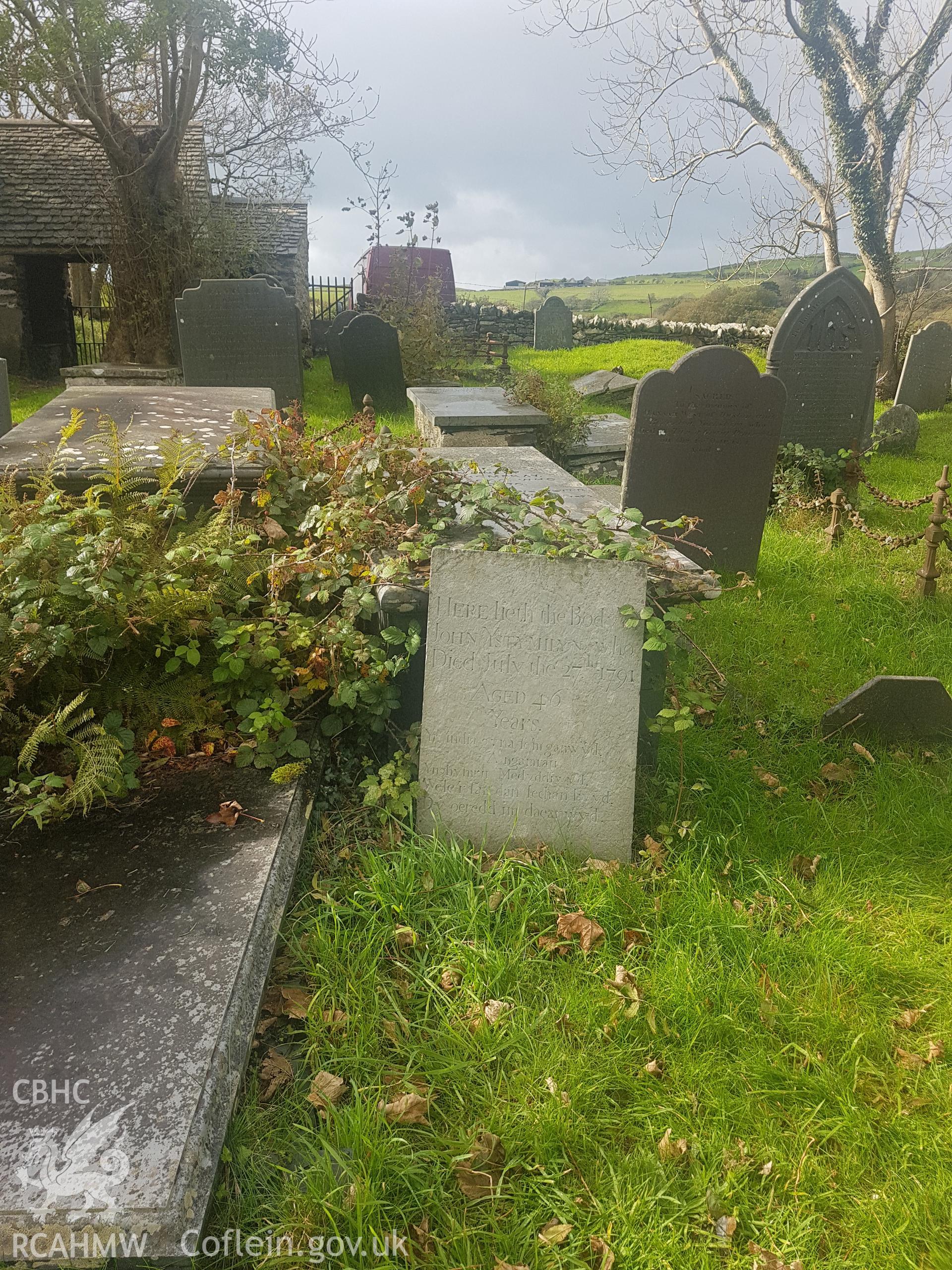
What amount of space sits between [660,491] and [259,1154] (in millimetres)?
→ 4752

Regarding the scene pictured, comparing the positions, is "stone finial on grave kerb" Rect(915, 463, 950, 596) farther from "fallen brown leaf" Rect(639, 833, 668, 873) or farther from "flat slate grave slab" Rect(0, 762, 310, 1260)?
"flat slate grave slab" Rect(0, 762, 310, 1260)

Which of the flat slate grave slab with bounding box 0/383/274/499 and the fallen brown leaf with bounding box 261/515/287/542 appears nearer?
the fallen brown leaf with bounding box 261/515/287/542

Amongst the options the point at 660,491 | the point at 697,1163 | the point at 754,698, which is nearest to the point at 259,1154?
the point at 697,1163

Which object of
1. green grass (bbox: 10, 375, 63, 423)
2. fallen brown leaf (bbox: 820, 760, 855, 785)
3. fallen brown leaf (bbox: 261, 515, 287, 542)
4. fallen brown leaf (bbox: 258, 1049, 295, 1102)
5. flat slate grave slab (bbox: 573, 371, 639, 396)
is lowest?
fallen brown leaf (bbox: 258, 1049, 295, 1102)

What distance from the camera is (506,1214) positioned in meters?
1.97

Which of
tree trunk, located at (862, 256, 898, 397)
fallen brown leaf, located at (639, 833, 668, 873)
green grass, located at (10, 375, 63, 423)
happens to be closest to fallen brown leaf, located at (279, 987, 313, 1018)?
fallen brown leaf, located at (639, 833, 668, 873)

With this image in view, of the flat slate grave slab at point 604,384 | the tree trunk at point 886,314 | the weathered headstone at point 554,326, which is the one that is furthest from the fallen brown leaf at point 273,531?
the weathered headstone at point 554,326

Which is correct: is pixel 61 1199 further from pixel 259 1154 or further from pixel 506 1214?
pixel 506 1214

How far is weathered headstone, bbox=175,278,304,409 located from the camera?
9.34 m

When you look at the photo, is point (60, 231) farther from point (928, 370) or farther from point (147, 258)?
point (928, 370)

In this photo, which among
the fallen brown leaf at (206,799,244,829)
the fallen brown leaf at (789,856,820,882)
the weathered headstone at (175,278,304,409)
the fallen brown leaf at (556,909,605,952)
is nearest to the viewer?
the fallen brown leaf at (556,909,605,952)

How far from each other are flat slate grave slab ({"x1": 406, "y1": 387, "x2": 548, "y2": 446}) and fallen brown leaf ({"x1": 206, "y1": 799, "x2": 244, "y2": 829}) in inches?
204

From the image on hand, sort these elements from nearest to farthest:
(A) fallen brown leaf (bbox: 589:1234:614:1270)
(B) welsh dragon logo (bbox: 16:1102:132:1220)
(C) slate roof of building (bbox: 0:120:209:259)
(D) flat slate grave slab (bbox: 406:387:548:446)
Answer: (B) welsh dragon logo (bbox: 16:1102:132:1220) → (A) fallen brown leaf (bbox: 589:1234:614:1270) → (D) flat slate grave slab (bbox: 406:387:548:446) → (C) slate roof of building (bbox: 0:120:209:259)

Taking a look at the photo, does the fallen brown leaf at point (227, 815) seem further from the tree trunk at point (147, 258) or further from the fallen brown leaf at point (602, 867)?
the tree trunk at point (147, 258)
